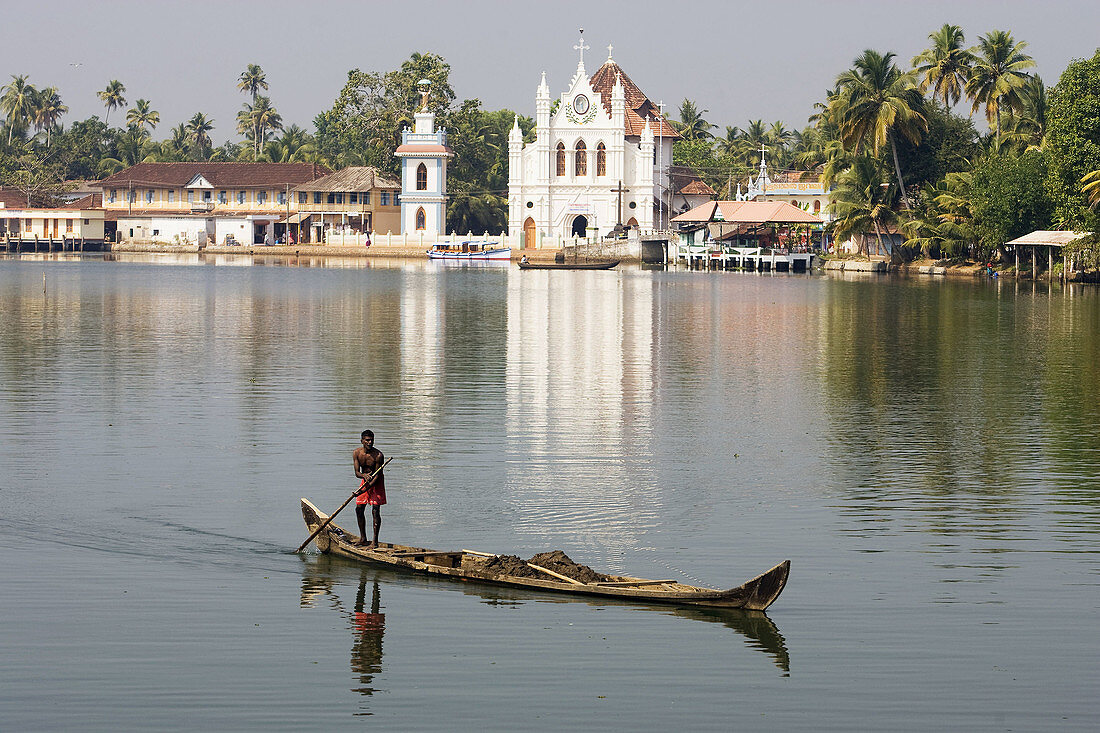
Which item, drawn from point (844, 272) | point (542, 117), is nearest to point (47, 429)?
point (844, 272)

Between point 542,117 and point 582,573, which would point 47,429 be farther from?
point 542,117

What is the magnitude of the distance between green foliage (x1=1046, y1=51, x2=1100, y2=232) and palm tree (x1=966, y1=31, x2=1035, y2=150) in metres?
21.7

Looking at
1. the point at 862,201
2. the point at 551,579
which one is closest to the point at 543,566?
the point at 551,579

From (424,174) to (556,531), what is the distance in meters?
114

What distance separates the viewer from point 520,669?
1213 cm

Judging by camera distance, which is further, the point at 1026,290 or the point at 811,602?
the point at 1026,290

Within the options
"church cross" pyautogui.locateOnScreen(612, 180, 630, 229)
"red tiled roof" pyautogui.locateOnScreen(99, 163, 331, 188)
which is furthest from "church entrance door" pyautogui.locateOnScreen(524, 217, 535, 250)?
"red tiled roof" pyautogui.locateOnScreen(99, 163, 331, 188)

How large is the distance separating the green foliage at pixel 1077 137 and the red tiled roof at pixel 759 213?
1389 inches

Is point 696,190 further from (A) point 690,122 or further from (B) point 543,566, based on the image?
(B) point 543,566

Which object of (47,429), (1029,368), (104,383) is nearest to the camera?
(47,429)

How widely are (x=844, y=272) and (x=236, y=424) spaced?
80.9 m

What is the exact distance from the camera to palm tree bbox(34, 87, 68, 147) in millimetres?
168250

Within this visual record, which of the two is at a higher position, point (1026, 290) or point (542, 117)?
point (542, 117)

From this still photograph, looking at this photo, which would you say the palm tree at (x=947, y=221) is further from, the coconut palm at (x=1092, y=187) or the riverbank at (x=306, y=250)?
the riverbank at (x=306, y=250)
